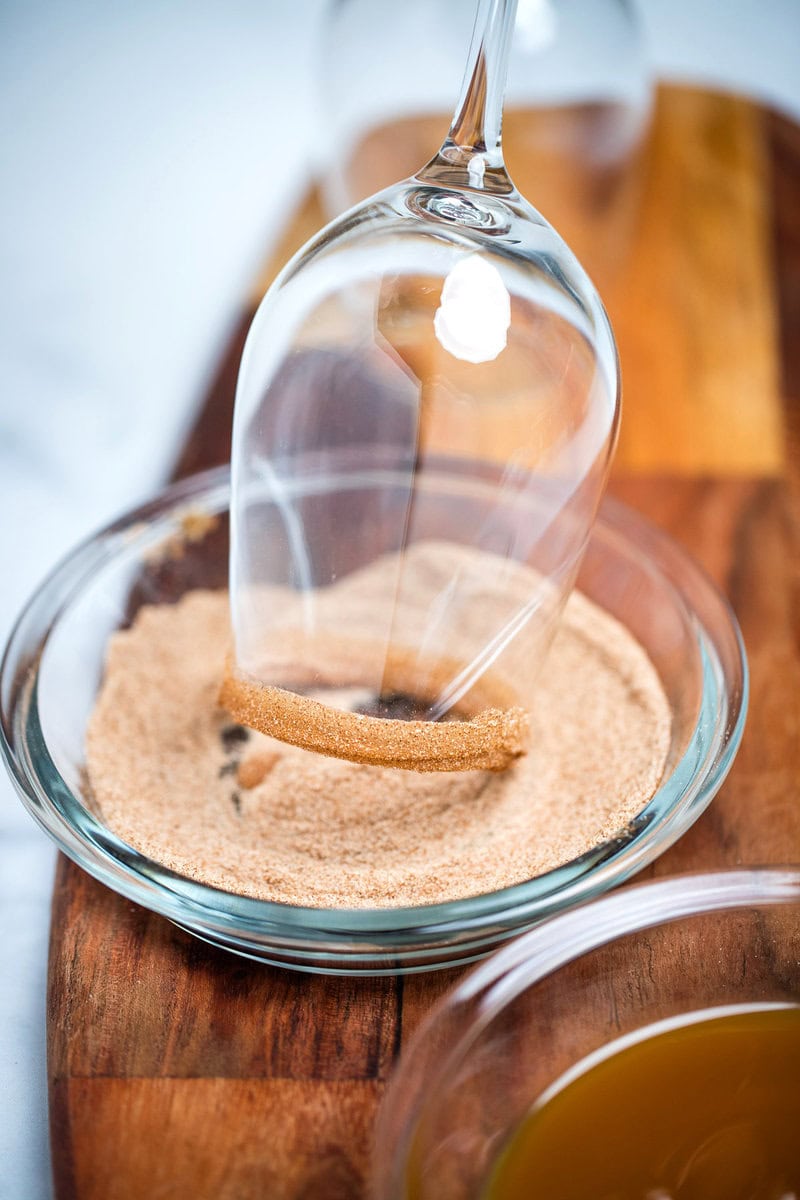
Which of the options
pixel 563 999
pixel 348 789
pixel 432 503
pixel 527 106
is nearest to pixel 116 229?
pixel 527 106

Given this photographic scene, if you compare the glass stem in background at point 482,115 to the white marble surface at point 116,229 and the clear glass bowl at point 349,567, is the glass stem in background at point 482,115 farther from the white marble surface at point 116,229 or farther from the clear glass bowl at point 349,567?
the white marble surface at point 116,229

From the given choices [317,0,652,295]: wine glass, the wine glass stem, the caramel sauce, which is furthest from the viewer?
[317,0,652,295]: wine glass

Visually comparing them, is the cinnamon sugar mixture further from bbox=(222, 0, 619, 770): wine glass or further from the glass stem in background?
the glass stem in background

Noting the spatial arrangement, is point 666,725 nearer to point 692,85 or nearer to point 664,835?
point 664,835

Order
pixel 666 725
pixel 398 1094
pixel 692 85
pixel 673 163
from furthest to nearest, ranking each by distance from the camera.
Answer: pixel 692 85 → pixel 673 163 → pixel 666 725 → pixel 398 1094

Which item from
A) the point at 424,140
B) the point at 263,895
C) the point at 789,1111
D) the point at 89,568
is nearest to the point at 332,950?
the point at 263,895

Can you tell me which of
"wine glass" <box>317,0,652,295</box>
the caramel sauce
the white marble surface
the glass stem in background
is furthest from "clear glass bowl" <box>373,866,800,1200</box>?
"wine glass" <box>317,0,652,295</box>
